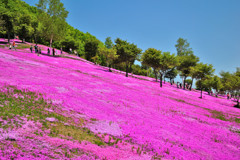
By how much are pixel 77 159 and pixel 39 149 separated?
180cm

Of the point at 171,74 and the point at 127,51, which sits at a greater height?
the point at 127,51

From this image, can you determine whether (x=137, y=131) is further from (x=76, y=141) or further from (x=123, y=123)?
(x=76, y=141)

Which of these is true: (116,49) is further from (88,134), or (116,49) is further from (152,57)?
(88,134)

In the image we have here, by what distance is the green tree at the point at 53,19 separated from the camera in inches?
2474

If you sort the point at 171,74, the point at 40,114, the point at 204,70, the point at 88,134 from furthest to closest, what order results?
1. the point at 171,74
2. the point at 204,70
3. the point at 40,114
4. the point at 88,134

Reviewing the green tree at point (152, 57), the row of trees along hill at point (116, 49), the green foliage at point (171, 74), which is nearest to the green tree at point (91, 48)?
the row of trees along hill at point (116, 49)

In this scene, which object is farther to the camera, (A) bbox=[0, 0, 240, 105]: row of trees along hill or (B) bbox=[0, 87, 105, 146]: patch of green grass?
(A) bbox=[0, 0, 240, 105]: row of trees along hill

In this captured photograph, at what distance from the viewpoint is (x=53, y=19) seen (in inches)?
2589

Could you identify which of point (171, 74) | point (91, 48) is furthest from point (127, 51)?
point (171, 74)

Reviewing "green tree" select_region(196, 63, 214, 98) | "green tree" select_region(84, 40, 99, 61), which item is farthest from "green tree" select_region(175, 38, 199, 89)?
"green tree" select_region(84, 40, 99, 61)

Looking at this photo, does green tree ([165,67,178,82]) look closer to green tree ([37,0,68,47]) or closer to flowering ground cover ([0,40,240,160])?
green tree ([37,0,68,47])

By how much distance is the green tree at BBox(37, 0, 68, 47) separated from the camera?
62844mm

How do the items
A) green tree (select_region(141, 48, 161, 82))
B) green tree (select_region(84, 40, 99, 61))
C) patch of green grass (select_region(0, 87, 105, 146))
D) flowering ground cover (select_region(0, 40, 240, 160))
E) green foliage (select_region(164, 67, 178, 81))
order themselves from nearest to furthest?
flowering ground cover (select_region(0, 40, 240, 160)) → patch of green grass (select_region(0, 87, 105, 146)) → green tree (select_region(141, 48, 161, 82)) → green foliage (select_region(164, 67, 178, 81)) → green tree (select_region(84, 40, 99, 61))

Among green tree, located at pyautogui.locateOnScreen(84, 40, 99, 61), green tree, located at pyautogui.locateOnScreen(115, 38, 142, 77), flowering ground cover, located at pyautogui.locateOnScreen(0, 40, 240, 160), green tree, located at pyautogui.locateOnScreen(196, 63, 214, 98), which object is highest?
green tree, located at pyautogui.locateOnScreen(84, 40, 99, 61)
